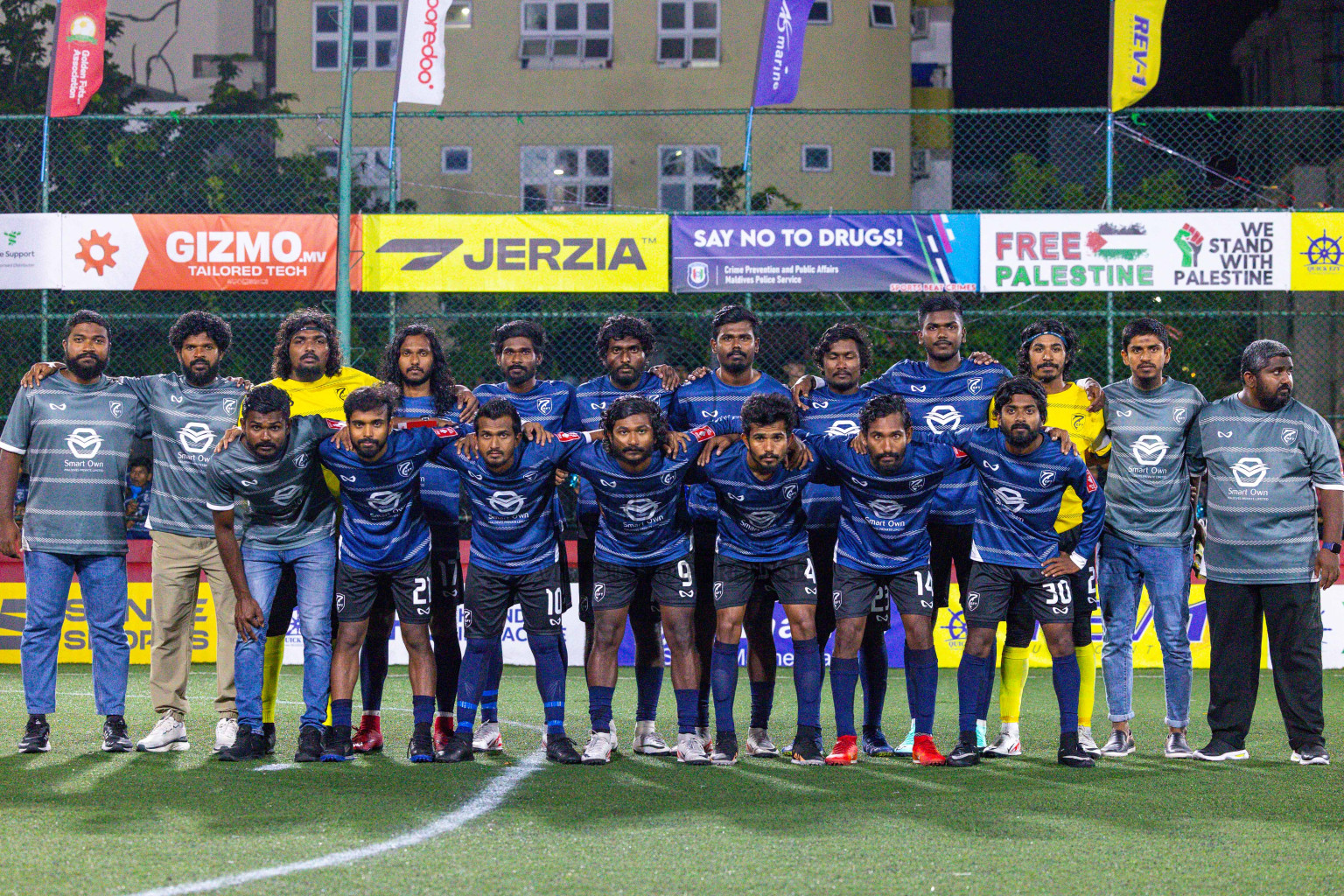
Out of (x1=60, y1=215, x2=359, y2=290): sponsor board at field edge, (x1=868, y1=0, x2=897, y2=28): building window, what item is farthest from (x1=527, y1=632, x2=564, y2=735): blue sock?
(x1=868, y1=0, x2=897, y2=28): building window

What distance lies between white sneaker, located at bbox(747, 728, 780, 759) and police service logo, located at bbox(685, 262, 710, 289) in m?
6.91

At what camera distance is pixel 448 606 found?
24.6ft

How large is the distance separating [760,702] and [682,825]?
2.14m

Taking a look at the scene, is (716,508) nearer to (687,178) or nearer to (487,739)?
(487,739)

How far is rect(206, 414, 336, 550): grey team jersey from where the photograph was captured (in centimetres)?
697

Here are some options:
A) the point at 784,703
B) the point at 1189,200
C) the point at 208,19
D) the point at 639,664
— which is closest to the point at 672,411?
the point at 639,664

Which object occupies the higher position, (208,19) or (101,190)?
(208,19)

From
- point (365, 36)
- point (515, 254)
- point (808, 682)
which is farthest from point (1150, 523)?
point (365, 36)

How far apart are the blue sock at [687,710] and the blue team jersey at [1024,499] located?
4.79ft

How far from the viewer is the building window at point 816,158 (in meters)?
27.1

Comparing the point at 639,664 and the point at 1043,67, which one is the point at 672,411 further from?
the point at 1043,67

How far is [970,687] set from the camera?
711cm

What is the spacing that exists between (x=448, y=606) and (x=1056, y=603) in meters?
2.88

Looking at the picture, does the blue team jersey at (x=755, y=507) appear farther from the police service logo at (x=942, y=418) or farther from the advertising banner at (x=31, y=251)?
the advertising banner at (x=31, y=251)
